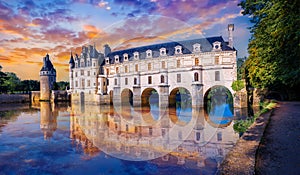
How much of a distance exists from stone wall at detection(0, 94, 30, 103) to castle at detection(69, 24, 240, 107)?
16.7 meters

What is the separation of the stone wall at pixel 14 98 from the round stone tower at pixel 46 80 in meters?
5.51

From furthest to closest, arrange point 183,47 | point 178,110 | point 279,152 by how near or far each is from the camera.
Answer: point 183,47 → point 178,110 → point 279,152

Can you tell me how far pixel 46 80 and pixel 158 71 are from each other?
33358 millimetres

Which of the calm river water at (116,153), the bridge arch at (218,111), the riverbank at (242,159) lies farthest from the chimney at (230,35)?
the riverbank at (242,159)

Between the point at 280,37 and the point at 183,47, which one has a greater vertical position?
the point at 183,47

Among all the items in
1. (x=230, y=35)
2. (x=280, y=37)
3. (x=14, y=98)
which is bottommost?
(x=14, y=98)

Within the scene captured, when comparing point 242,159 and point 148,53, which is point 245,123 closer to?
point 242,159

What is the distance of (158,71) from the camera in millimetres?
30094

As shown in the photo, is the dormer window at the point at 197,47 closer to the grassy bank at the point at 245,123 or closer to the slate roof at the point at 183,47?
the slate roof at the point at 183,47

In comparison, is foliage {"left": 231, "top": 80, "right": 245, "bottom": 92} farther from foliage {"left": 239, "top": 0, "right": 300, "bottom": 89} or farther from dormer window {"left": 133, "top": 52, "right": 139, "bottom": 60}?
dormer window {"left": 133, "top": 52, "right": 139, "bottom": 60}

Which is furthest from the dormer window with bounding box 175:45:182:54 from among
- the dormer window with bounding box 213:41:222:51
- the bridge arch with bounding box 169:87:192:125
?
the bridge arch with bounding box 169:87:192:125

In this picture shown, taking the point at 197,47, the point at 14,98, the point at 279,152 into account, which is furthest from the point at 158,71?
the point at 14,98

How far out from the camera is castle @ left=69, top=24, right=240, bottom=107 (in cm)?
2589

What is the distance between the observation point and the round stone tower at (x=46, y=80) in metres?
49.5
